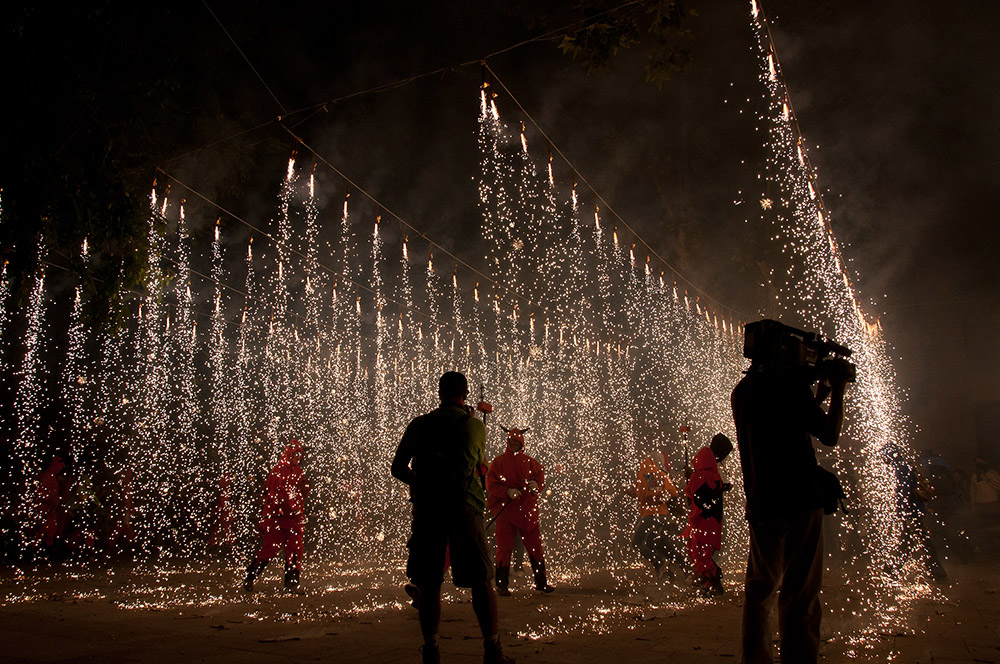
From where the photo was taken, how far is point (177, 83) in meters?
7.47

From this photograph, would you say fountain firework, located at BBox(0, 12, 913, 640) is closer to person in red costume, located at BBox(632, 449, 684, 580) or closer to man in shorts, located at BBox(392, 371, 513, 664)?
person in red costume, located at BBox(632, 449, 684, 580)

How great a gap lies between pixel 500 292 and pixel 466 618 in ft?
39.1

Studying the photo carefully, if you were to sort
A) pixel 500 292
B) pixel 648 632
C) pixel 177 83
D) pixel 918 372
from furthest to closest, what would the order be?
pixel 918 372, pixel 500 292, pixel 177 83, pixel 648 632

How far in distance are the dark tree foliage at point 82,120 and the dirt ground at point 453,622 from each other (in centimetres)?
350

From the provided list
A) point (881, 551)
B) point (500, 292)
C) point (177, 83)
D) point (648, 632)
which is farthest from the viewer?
point (500, 292)

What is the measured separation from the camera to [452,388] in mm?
3490

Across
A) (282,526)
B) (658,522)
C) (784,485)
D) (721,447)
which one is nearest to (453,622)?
(282,526)

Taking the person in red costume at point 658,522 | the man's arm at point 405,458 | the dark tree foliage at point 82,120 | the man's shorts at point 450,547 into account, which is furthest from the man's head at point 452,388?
the dark tree foliage at point 82,120

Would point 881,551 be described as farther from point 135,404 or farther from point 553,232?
point 135,404

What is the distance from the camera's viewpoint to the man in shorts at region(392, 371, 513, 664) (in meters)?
2.98

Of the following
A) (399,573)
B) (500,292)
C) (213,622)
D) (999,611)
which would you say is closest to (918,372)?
(500,292)

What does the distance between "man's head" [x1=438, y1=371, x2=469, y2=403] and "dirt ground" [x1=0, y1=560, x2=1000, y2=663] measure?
142 centimetres

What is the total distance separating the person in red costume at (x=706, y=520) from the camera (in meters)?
5.80

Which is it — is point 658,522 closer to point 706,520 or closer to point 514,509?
point 706,520
